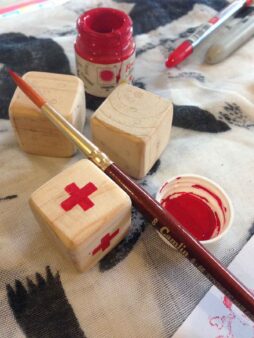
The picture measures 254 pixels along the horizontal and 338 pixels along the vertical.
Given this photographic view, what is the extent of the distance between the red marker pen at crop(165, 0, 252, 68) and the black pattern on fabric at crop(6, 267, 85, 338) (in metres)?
0.34

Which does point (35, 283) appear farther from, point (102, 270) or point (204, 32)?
point (204, 32)

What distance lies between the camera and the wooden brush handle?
30 centimetres

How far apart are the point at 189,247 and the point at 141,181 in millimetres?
119

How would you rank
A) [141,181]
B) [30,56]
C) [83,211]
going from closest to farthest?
[83,211] → [141,181] → [30,56]

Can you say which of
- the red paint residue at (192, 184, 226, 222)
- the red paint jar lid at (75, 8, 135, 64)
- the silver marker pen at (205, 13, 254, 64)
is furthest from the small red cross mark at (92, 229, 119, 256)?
the silver marker pen at (205, 13, 254, 64)

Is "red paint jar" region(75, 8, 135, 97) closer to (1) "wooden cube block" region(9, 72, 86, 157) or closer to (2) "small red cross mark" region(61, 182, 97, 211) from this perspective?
(1) "wooden cube block" region(9, 72, 86, 157)

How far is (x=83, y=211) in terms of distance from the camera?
0.31 metres

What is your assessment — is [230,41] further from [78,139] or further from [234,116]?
[78,139]

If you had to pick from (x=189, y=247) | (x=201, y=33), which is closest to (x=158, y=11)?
(x=201, y=33)

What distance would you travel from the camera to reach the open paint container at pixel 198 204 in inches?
14.4

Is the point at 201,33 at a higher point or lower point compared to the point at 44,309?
higher

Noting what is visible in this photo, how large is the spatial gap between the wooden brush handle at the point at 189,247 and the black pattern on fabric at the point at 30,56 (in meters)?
0.25

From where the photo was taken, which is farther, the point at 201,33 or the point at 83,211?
the point at 201,33

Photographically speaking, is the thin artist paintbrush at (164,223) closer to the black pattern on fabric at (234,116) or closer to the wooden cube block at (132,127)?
the wooden cube block at (132,127)
